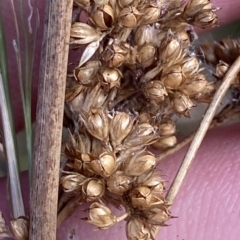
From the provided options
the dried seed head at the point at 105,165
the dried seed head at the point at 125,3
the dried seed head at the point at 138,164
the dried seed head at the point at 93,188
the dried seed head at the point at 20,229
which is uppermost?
the dried seed head at the point at 125,3

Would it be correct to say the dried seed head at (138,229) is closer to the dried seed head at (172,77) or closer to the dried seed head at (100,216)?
the dried seed head at (100,216)

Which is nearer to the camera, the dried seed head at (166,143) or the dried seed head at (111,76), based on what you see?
the dried seed head at (111,76)

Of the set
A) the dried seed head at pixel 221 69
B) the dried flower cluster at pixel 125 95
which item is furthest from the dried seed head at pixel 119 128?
the dried seed head at pixel 221 69

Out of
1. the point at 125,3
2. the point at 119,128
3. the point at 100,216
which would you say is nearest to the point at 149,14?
the point at 125,3

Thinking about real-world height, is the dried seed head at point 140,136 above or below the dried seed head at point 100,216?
above

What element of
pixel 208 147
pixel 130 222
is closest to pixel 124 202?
pixel 130 222

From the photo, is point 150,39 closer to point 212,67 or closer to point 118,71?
point 118,71
